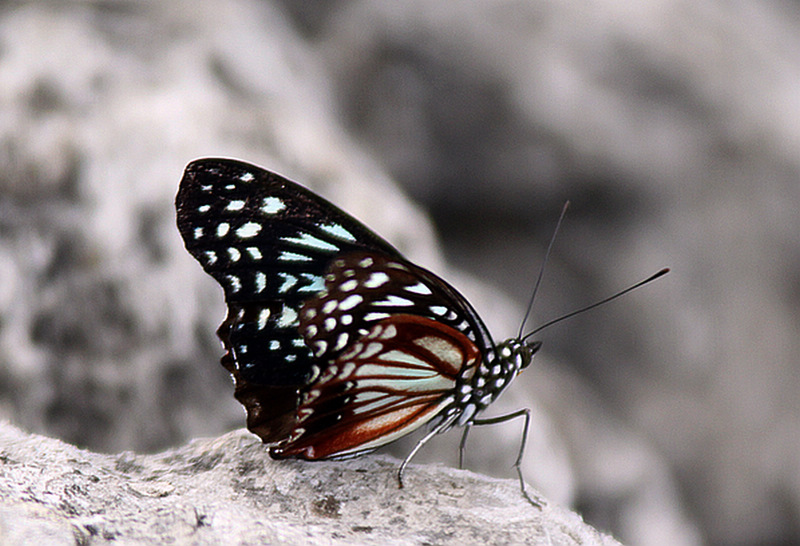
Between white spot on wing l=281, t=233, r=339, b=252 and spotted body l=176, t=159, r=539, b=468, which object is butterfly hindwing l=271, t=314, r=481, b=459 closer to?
spotted body l=176, t=159, r=539, b=468

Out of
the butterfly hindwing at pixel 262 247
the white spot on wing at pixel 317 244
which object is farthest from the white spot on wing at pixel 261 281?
the white spot on wing at pixel 317 244

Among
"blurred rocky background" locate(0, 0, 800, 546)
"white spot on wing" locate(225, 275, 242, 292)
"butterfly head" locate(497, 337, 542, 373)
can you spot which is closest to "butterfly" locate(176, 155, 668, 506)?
"white spot on wing" locate(225, 275, 242, 292)

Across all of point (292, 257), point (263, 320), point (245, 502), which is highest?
point (292, 257)

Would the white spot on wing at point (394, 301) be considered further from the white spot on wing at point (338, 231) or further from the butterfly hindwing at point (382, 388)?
the white spot on wing at point (338, 231)

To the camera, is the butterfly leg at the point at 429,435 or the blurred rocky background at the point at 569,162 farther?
the blurred rocky background at the point at 569,162

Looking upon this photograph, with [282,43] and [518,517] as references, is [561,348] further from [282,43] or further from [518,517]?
[518,517]

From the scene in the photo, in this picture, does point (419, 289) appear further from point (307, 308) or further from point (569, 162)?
point (569, 162)

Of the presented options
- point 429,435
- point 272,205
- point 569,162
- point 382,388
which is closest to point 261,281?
point 272,205

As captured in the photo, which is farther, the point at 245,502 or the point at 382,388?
the point at 382,388
